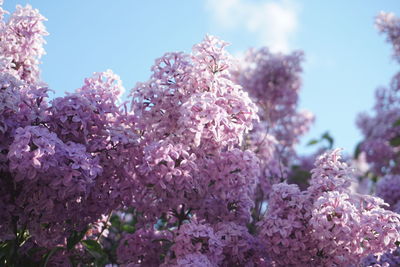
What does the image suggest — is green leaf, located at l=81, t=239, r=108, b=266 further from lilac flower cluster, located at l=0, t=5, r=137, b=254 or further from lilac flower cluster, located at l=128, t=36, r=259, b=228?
lilac flower cluster, located at l=128, t=36, r=259, b=228

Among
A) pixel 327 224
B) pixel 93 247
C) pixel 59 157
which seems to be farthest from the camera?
pixel 93 247

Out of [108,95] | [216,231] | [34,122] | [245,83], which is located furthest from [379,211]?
[245,83]

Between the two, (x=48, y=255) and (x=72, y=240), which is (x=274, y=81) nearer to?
(x=72, y=240)

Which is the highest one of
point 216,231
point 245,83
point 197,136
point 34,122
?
point 245,83

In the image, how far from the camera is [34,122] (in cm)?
317

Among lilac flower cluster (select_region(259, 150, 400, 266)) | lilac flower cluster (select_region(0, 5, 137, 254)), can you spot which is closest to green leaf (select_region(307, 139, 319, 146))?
lilac flower cluster (select_region(259, 150, 400, 266))

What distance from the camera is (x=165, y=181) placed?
10.5 feet

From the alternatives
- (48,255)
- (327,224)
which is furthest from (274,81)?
(48,255)

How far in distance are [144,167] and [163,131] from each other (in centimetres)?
43

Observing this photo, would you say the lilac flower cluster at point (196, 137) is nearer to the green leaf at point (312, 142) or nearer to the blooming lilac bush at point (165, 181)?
the blooming lilac bush at point (165, 181)

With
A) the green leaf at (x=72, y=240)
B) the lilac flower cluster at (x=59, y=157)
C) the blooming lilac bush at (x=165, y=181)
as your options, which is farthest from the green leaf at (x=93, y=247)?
the green leaf at (x=72, y=240)

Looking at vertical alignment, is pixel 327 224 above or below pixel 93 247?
above

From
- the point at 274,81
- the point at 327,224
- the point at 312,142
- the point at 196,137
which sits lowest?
the point at 327,224

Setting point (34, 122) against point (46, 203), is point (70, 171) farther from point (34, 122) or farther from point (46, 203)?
point (34, 122)
